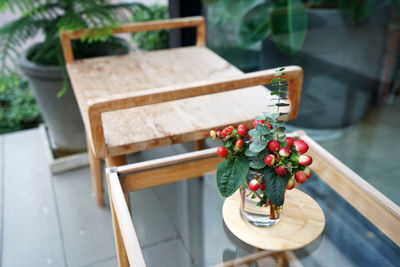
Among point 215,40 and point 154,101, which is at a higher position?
point 154,101

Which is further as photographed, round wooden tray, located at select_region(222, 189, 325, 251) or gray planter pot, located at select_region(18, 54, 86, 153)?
gray planter pot, located at select_region(18, 54, 86, 153)

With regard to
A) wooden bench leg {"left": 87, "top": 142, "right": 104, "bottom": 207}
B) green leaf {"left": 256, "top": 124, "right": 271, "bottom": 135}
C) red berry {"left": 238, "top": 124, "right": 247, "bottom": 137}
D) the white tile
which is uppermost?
green leaf {"left": 256, "top": 124, "right": 271, "bottom": 135}

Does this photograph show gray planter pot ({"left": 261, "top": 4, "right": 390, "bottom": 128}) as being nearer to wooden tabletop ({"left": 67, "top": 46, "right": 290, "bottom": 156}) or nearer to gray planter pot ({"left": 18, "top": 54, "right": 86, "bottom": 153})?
wooden tabletop ({"left": 67, "top": 46, "right": 290, "bottom": 156})

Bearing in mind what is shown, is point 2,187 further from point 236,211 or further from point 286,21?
point 286,21

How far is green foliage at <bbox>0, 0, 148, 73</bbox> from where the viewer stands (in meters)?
1.39

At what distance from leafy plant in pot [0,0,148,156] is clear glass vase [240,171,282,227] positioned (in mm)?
913

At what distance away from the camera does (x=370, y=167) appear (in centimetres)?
150

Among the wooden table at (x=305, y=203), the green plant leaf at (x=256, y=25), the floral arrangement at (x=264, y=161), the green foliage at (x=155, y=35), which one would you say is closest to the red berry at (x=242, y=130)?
the floral arrangement at (x=264, y=161)

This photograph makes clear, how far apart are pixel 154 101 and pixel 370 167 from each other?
3.21 ft

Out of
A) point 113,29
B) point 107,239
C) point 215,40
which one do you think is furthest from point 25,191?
point 215,40

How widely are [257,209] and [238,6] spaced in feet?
3.91

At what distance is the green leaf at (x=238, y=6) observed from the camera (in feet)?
5.39

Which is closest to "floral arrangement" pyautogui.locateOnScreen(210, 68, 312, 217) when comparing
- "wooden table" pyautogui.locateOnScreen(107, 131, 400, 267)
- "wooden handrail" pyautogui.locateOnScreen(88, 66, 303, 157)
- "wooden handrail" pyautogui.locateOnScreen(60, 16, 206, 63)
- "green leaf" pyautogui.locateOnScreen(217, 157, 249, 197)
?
"green leaf" pyautogui.locateOnScreen(217, 157, 249, 197)

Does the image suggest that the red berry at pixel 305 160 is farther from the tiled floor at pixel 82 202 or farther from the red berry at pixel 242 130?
the tiled floor at pixel 82 202
